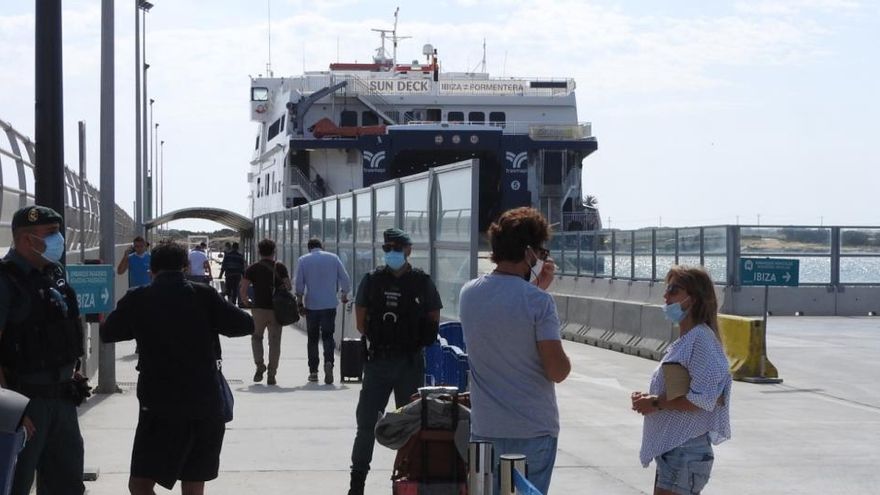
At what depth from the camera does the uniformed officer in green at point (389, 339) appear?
7.90 meters

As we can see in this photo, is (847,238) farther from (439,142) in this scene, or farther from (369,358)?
(369,358)

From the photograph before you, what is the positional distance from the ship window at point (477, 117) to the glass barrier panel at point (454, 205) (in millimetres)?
34321

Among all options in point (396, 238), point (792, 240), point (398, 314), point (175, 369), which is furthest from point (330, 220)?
point (175, 369)

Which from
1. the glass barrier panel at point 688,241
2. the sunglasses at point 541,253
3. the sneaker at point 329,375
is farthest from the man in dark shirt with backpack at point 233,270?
the sunglasses at point 541,253

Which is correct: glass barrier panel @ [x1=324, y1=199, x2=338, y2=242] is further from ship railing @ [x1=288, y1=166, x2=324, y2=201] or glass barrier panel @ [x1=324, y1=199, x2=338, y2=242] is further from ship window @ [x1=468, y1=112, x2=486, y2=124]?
ship window @ [x1=468, y1=112, x2=486, y2=124]

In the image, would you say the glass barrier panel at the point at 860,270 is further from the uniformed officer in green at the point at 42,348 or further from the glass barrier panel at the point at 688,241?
the uniformed officer in green at the point at 42,348

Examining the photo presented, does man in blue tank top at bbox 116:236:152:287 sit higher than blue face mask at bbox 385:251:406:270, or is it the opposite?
blue face mask at bbox 385:251:406:270

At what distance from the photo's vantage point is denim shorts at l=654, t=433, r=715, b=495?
536cm

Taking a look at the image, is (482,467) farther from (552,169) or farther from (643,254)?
(552,169)

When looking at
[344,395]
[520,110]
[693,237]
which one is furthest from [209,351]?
[520,110]

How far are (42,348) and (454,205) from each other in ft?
20.2

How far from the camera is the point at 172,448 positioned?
20.9ft

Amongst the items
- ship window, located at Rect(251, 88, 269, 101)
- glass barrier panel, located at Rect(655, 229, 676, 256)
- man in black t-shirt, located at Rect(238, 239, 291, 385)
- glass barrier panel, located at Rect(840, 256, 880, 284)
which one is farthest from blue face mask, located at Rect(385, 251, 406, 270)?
ship window, located at Rect(251, 88, 269, 101)

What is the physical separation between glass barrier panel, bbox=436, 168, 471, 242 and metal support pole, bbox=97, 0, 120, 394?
11.8 ft
